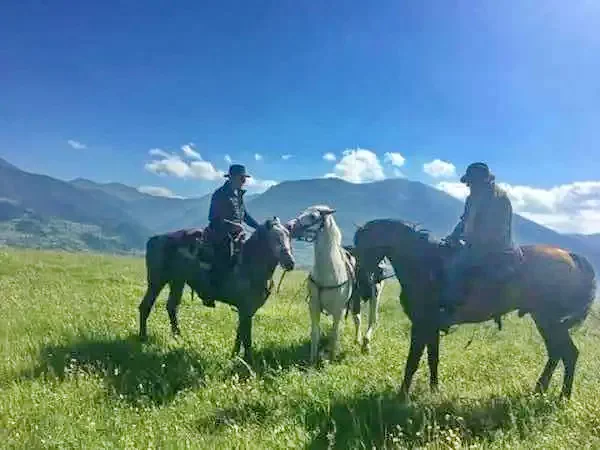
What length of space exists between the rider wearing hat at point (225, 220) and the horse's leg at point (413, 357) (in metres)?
4.36

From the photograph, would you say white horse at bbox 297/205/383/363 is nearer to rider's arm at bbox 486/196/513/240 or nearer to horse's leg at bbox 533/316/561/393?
rider's arm at bbox 486/196/513/240

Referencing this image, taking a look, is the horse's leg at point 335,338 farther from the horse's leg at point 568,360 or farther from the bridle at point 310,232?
the horse's leg at point 568,360

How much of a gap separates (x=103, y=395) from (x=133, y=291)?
481 inches

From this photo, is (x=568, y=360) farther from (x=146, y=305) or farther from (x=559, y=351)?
(x=146, y=305)

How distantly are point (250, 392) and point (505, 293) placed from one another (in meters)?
4.53

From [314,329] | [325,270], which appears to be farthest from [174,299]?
[325,270]

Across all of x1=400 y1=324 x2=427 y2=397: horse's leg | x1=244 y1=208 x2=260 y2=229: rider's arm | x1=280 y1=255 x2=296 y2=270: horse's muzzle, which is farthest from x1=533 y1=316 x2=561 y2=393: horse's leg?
x1=244 y1=208 x2=260 y2=229: rider's arm

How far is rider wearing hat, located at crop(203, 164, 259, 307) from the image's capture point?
1125 cm

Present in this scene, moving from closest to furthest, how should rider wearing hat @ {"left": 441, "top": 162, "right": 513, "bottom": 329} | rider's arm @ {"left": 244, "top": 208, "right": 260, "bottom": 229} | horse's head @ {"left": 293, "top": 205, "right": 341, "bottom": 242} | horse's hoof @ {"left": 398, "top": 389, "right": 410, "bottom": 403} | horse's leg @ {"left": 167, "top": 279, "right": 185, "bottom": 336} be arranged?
horse's hoof @ {"left": 398, "top": 389, "right": 410, "bottom": 403} → rider wearing hat @ {"left": 441, "top": 162, "right": 513, "bottom": 329} → horse's head @ {"left": 293, "top": 205, "right": 341, "bottom": 242} → rider's arm @ {"left": 244, "top": 208, "right": 260, "bottom": 229} → horse's leg @ {"left": 167, "top": 279, "right": 185, "bottom": 336}

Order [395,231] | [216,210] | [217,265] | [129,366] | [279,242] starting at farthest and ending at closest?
1. [216,210]
2. [217,265]
3. [279,242]
4. [129,366]
5. [395,231]

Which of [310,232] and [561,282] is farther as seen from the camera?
[310,232]

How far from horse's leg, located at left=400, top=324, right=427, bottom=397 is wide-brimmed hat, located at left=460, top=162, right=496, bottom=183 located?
267cm

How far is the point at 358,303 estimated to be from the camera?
Answer: 13258mm

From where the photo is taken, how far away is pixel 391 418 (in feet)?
23.0
